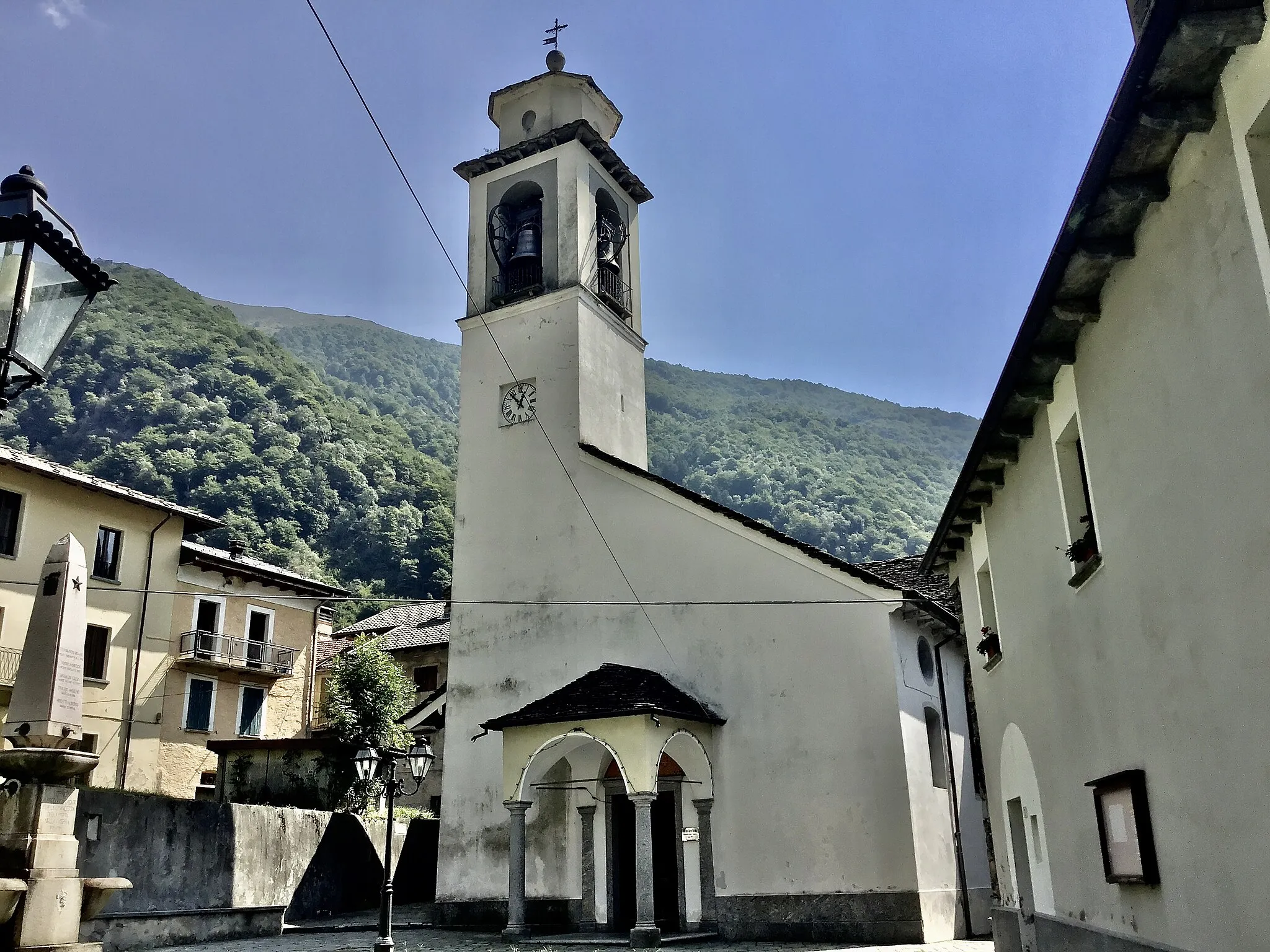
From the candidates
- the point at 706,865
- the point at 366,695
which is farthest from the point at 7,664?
the point at 706,865

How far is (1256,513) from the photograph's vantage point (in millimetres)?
5008

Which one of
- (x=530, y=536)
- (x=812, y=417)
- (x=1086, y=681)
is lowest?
(x=1086, y=681)

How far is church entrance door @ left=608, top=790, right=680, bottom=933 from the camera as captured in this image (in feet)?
56.2

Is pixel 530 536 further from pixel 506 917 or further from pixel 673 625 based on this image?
pixel 506 917

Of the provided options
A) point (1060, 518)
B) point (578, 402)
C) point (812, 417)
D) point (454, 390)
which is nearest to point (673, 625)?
point (578, 402)

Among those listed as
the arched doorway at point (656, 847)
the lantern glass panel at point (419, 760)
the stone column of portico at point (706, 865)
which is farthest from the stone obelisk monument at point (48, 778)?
the arched doorway at point (656, 847)

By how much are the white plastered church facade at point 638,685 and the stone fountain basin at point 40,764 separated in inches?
388

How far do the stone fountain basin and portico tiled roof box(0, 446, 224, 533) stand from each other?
21.4m

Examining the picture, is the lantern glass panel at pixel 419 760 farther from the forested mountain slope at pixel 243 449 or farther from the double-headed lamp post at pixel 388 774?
the forested mountain slope at pixel 243 449

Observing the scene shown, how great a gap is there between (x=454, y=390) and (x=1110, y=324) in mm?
114978

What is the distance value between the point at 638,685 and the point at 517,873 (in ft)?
11.5

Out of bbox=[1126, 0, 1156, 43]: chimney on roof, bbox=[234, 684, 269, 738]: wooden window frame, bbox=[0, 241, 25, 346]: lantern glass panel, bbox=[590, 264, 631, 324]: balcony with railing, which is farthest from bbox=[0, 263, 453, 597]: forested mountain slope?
bbox=[0, 241, 25, 346]: lantern glass panel

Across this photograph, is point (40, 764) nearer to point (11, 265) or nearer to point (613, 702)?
point (11, 265)

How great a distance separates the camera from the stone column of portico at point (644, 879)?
48.0 feet
